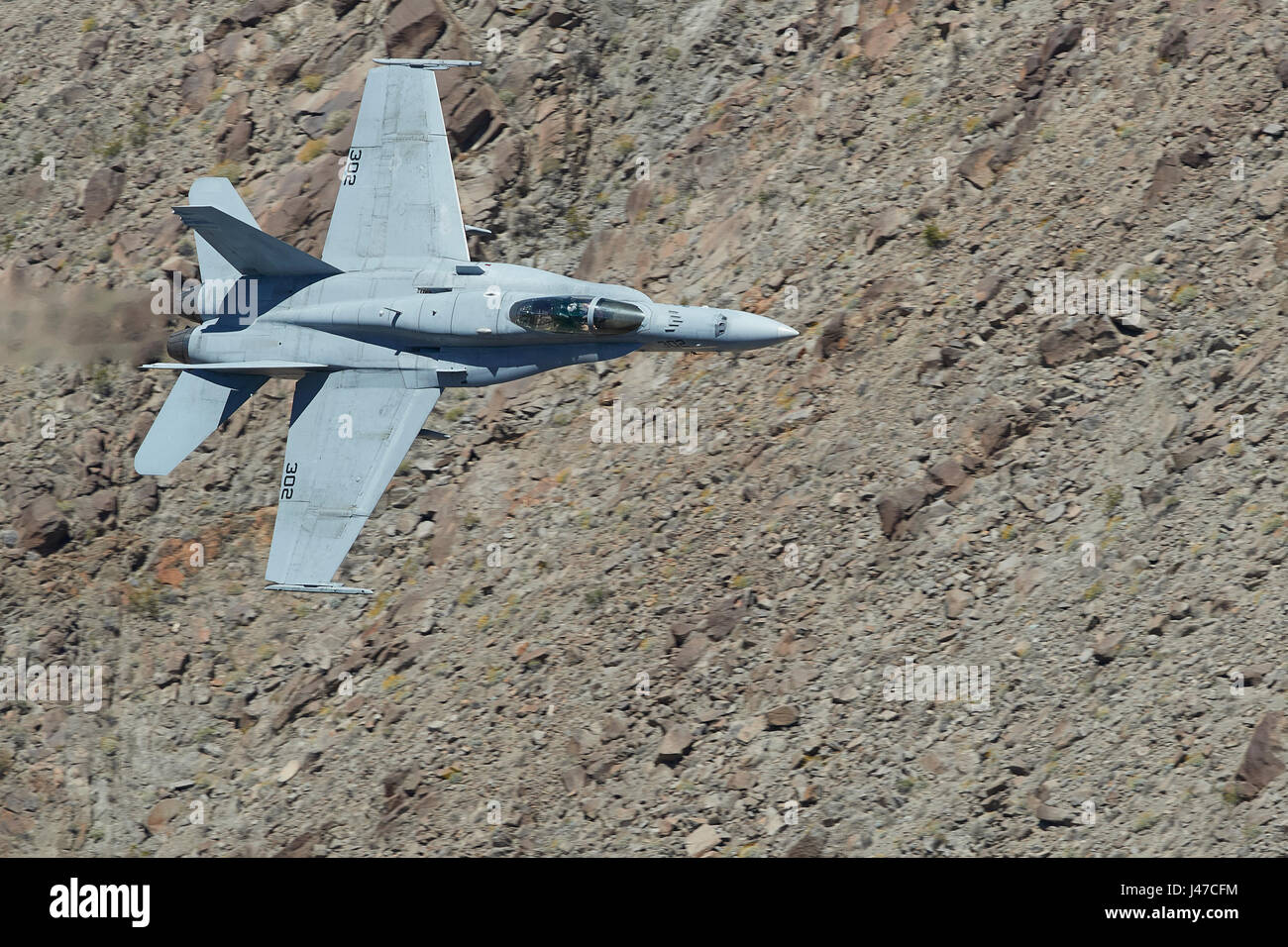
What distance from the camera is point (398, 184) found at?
27531 millimetres

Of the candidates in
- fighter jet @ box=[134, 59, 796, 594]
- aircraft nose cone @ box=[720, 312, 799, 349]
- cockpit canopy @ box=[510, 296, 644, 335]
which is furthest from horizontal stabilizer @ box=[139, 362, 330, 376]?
aircraft nose cone @ box=[720, 312, 799, 349]

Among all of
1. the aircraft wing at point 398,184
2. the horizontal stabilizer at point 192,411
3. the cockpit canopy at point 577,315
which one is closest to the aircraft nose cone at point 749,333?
the cockpit canopy at point 577,315

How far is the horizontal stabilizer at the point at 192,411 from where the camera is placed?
2708 cm

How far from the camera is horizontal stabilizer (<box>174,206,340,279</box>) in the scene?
2645 centimetres

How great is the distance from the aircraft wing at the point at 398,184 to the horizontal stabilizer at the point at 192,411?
118 inches

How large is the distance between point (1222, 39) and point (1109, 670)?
13413 mm

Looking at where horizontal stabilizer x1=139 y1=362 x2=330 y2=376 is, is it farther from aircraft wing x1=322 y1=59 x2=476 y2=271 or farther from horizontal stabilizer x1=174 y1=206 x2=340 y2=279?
aircraft wing x1=322 y1=59 x2=476 y2=271

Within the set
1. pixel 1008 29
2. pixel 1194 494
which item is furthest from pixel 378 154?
pixel 1194 494

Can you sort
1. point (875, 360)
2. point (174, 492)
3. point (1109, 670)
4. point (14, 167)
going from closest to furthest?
point (1109, 670) < point (875, 360) < point (174, 492) < point (14, 167)

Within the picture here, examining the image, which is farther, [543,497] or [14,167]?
[14,167]

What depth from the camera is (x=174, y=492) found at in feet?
111

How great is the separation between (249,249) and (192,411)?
3.23m
